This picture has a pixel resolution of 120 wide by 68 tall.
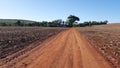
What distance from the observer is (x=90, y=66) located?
8891 mm

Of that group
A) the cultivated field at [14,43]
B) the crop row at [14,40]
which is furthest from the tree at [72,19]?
the cultivated field at [14,43]

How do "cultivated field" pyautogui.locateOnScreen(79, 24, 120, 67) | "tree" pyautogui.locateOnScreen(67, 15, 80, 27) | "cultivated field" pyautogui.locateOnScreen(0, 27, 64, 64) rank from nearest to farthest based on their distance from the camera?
"cultivated field" pyautogui.locateOnScreen(79, 24, 120, 67), "cultivated field" pyautogui.locateOnScreen(0, 27, 64, 64), "tree" pyautogui.locateOnScreen(67, 15, 80, 27)

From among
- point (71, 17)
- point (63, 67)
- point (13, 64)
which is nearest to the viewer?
point (63, 67)

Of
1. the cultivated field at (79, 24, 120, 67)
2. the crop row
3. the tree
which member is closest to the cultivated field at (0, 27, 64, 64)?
the crop row

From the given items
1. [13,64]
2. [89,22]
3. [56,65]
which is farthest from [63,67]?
[89,22]

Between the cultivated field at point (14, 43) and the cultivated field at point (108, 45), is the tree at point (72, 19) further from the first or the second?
the cultivated field at point (14, 43)

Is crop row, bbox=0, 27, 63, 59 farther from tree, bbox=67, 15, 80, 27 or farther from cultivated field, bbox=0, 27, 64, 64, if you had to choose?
tree, bbox=67, 15, 80, 27

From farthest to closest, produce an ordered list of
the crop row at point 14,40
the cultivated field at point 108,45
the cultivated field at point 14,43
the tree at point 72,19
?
the tree at point 72,19 → the crop row at point 14,40 → the cultivated field at point 14,43 → the cultivated field at point 108,45

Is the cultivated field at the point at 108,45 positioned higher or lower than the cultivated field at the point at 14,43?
lower

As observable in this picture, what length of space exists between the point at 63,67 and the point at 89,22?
113 meters

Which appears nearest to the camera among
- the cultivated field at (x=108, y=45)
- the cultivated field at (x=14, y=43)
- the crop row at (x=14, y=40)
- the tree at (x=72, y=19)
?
the cultivated field at (x=108, y=45)

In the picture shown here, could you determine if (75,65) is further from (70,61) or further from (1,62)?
(1,62)

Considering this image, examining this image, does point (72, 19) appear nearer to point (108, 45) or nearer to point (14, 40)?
point (14, 40)

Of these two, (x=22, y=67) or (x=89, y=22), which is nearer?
(x=22, y=67)
